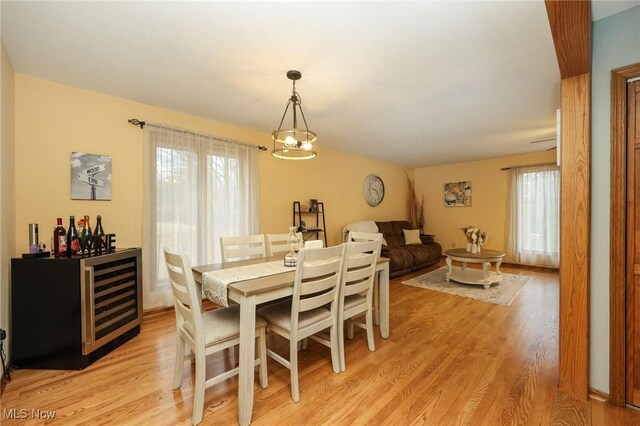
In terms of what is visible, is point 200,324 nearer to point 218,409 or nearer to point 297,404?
point 218,409

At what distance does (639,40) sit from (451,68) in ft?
3.32

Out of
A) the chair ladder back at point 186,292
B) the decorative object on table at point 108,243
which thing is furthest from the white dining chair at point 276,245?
the decorative object on table at point 108,243

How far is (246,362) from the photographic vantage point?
4.75 ft

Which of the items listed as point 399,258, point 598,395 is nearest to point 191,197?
point 399,258

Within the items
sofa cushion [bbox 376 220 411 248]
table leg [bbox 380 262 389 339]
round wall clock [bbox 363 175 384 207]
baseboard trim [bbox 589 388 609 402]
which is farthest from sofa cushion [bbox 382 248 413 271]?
baseboard trim [bbox 589 388 609 402]

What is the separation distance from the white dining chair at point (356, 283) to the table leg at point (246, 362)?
72 cm

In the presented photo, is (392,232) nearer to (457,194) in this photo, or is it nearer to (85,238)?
(457,194)

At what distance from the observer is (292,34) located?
5.73 feet

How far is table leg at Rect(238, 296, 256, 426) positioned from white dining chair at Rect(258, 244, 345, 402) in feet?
0.89

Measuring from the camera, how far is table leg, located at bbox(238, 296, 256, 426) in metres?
1.44

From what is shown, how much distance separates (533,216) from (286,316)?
562 centimetres

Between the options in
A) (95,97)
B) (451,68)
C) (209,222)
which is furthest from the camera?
(209,222)

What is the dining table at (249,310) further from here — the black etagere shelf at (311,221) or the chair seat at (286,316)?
the black etagere shelf at (311,221)

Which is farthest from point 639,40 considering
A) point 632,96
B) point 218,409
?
point 218,409
